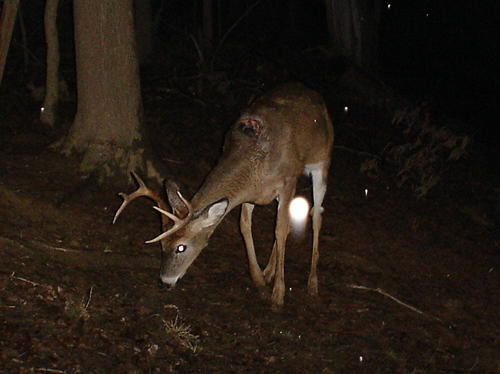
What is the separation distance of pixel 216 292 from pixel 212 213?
2.67 ft

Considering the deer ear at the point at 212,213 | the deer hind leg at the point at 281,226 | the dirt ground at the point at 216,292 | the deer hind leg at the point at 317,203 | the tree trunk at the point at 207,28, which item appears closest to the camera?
the dirt ground at the point at 216,292

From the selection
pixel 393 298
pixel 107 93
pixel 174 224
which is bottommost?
pixel 393 298

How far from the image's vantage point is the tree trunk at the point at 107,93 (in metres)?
7.45

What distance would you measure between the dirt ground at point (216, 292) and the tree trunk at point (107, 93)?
0.96ft

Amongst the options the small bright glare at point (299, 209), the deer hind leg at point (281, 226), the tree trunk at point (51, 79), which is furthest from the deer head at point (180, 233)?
the tree trunk at point (51, 79)

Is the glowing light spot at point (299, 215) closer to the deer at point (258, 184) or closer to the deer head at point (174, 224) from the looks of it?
the deer at point (258, 184)

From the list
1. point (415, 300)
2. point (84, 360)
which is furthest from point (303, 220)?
point (84, 360)

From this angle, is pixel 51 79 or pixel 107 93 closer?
pixel 107 93

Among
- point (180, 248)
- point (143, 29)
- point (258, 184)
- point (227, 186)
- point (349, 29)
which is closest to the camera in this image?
point (180, 248)

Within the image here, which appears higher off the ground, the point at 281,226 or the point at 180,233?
the point at 180,233

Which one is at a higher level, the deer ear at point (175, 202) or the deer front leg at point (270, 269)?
the deer ear at point (175, 202)

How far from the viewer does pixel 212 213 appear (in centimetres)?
600

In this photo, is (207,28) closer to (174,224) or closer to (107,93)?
(107,93)

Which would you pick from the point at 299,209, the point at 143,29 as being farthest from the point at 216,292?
the point at 143,29
